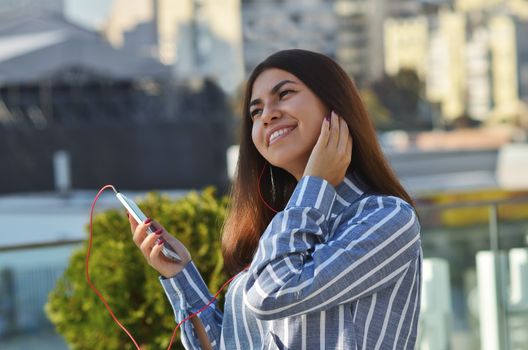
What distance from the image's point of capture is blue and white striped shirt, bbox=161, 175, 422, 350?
58.6 inches

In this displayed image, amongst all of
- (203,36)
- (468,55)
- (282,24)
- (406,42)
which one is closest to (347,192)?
(282,24)

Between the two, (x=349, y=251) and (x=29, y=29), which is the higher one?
(x=349, y=251)

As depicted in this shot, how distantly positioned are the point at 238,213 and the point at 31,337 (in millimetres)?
2666

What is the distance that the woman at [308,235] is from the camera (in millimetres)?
1501

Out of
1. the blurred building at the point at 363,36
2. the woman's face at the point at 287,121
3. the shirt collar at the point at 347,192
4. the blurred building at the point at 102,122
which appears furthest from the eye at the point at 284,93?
the blurred building at the point at 363,36

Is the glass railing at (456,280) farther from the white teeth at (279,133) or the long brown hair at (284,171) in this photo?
the white teeth at (279,133)

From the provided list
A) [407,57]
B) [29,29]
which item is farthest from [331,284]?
[407,57]

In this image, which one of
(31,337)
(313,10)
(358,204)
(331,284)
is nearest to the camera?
(331,284)

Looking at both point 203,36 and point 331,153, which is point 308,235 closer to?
point 331,153

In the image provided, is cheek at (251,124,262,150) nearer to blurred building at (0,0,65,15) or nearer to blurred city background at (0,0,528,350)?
blurred city background at (0,0,528,350)

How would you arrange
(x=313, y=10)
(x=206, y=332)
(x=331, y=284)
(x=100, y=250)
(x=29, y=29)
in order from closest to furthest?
(x=331, y=284), (x=206, y=332), (x=100, y=250), (x=29, y=29), (x=313, y=10)

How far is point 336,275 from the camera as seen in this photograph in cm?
148

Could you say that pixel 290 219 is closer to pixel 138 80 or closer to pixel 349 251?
pixel 349 251

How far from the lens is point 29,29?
20.9 meters
